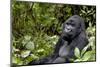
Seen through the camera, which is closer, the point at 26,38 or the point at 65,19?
the point at 26,38

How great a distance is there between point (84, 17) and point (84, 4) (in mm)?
149

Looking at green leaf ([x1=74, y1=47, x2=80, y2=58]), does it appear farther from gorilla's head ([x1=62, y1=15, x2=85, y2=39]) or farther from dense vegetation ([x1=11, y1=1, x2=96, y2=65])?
gorilla's head ([x1=62, y1=15, x2=85, y2=39])

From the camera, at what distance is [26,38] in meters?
2.08

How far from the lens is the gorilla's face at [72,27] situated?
7.27 feet

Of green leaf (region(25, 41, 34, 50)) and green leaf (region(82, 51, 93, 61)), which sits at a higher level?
green leaf (region(25, 41, 34, 50))

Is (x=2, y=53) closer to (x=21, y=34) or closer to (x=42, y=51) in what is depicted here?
(x=21, y=34)

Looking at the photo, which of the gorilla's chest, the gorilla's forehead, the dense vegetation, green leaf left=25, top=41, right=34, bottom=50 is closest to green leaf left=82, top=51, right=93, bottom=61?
the dense vegetation

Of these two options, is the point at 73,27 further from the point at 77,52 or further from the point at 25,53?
the point at 25,53

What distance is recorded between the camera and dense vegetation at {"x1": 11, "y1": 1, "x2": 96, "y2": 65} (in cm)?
205

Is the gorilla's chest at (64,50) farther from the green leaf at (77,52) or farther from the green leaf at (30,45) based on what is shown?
the green leaf at (30,45)

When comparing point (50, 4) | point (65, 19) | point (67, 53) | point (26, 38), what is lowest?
point (67, 53)

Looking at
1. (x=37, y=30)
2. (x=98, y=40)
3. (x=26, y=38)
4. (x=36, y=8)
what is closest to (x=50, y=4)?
(x=36, y=8)

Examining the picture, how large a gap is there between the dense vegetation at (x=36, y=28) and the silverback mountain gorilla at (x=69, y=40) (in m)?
0.05

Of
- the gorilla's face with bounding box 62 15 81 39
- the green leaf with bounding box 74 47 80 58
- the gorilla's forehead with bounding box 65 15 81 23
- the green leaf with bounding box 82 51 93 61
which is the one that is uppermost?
the gorilla's forehead with bounding box 65 15 81 23
